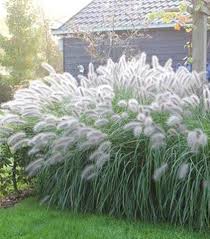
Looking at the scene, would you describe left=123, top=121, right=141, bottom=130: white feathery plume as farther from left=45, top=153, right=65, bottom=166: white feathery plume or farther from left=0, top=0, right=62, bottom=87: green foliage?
left=0, top=0, right=62, bottom=87: green foliage

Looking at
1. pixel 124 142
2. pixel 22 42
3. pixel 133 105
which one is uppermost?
pixel 22 42

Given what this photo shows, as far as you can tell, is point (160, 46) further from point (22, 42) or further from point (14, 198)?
point (14, 198)

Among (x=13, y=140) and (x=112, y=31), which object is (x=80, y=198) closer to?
(x=13, y=140)

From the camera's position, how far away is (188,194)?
5.02 meters

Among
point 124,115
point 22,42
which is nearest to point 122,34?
point 22,42

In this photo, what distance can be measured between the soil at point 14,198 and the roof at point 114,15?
29.1 feet

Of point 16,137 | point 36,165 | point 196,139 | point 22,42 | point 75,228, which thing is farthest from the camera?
point 22,42

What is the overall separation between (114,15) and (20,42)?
850cm

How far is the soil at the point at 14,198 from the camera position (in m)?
6.35

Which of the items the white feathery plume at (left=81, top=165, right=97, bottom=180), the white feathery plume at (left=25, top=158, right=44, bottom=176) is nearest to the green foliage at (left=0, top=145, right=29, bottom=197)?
the white feathery plume at (left=25, top=158, right=44, bottom=176)

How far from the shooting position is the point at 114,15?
628 inches

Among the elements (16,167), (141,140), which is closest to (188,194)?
(141,140)

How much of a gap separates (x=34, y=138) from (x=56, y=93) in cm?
61

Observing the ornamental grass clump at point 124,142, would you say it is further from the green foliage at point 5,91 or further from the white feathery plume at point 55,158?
the green foliage at point 5,91
